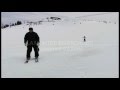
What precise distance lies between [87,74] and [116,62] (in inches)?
111

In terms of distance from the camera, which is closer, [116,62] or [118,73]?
[118,73]

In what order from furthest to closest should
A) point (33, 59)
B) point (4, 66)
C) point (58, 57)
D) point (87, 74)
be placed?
point (58, 57) → point (33, 59) → point (4, 66) → point (87, 74)

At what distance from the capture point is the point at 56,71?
31.3 feet

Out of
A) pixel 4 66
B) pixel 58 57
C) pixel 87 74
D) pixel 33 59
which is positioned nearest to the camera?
pixel 87 74

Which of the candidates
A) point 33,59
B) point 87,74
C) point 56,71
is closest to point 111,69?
point 87,74

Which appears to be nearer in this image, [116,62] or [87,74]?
[87,74]

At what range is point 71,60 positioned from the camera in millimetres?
11688

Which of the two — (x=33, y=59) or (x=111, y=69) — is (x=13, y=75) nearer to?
(x=33, y=59)

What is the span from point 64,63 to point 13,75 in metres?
2.60

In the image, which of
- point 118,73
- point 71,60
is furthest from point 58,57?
point 118,73

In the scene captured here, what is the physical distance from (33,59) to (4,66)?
140 centimetres

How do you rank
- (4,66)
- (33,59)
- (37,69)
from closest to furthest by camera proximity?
1. (37,69)
2. (4,66)
3. (33,59)

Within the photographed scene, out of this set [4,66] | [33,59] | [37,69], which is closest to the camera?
[37,69]

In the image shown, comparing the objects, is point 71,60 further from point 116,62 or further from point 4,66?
point 4,66
